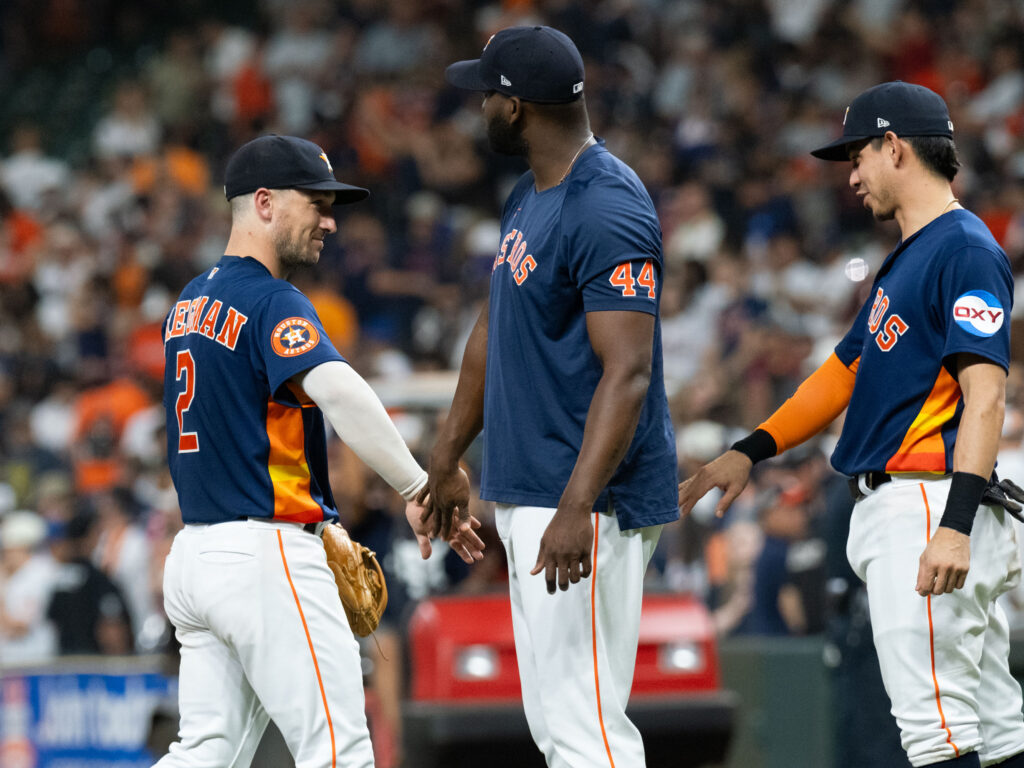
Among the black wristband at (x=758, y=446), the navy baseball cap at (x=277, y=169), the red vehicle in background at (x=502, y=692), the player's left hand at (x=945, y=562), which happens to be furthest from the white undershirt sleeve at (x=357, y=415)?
the red vehicle in background at (x=502, y=692)

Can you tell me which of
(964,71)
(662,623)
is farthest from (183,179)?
(662,623)

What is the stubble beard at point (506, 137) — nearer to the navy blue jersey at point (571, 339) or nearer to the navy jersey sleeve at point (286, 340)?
the navy blue jersey at point (571, 339)

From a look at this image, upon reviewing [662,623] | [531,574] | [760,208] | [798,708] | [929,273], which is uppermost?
[760,208]

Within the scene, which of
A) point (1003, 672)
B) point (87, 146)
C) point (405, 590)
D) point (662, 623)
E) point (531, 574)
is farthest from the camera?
point (87, 146)

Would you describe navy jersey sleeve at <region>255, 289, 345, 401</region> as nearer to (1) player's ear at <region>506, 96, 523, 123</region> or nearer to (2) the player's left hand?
(1) player's ear at <region>506, 96, 523, 123</region>

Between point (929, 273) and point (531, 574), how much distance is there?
4.64 feet

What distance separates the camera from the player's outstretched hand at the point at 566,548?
394cm

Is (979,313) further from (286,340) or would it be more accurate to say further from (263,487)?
(263,487)

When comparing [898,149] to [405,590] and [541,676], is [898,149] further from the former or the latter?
[405,590]

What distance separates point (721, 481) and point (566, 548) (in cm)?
94

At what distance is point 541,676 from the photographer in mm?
4117

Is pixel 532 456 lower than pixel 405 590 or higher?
higher

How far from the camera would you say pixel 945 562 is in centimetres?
402

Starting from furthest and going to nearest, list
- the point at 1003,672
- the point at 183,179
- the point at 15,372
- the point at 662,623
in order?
1. the point at 183,179
2. the point at 15,372
3. the point at 662,623
4. the point at 1003,672
